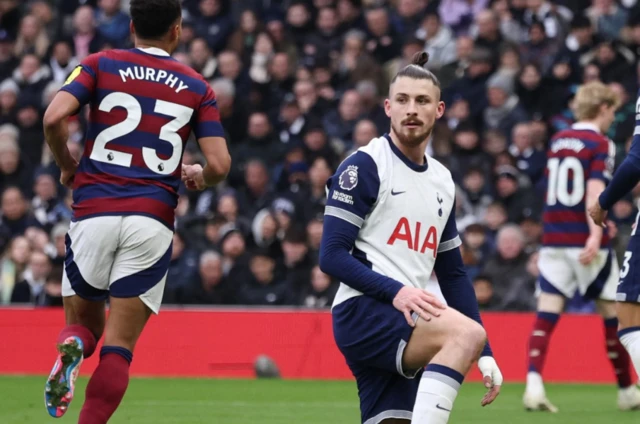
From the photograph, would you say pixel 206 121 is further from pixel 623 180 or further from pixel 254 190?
pixel 254 190

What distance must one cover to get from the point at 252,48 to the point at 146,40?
10574 mm

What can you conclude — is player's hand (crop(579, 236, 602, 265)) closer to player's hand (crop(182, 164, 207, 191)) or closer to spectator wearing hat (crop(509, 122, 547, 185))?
spectator wearing hat (crop(509, 122, 547, 185))

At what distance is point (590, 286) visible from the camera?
9.97 metres

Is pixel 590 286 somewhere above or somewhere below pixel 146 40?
below

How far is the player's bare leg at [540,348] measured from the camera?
9.49 metres

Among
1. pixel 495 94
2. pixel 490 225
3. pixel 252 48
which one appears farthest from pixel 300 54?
pixel 490 225

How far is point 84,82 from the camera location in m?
5.74

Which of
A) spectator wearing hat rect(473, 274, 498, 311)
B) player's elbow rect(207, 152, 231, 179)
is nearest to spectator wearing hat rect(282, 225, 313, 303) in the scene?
spectator wearing hat rect(473, 274, 498, 311)

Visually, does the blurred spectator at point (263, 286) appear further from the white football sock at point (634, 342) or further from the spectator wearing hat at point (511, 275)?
the white football sock at point (634, 342)

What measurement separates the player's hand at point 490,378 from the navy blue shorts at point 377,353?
304mm

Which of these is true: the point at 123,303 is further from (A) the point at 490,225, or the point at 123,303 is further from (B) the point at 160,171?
(A) the point at 490,225

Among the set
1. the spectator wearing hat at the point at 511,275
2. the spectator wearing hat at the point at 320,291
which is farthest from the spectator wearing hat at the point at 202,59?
the spectator wearing hat at the point at 511,275

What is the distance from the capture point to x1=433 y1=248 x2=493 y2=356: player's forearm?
5535 mm

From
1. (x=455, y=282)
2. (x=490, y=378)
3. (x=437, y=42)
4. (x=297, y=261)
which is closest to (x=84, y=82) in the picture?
(x=455, y=282)
